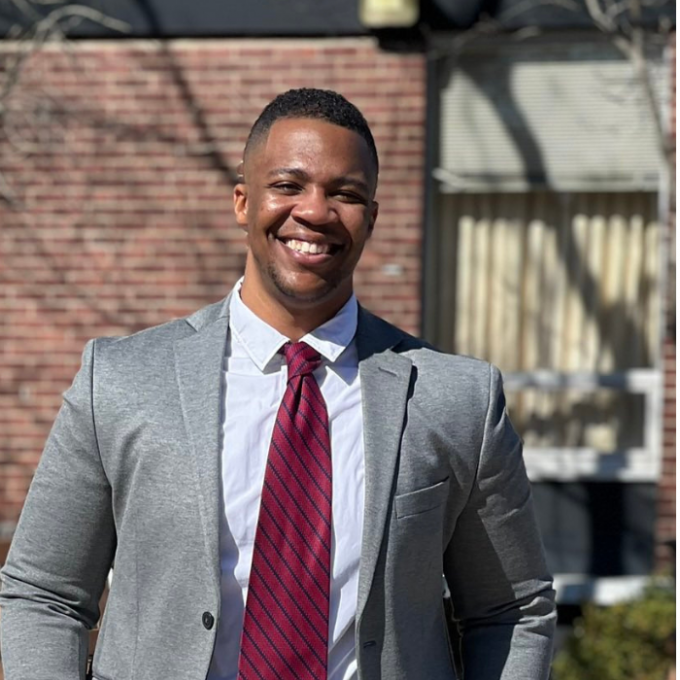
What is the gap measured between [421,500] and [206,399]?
41cm

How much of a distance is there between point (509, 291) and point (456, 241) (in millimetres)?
398

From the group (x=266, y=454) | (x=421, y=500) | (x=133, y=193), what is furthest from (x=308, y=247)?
(x=133, y=193)

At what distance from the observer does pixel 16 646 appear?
2.21 metres

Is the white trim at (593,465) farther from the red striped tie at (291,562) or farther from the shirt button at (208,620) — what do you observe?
the shirt button at (208,620)

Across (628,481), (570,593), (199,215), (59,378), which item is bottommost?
(570,593)

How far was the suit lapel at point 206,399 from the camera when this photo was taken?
214 cm

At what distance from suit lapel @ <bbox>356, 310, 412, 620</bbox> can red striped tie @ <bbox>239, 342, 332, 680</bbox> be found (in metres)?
0.07

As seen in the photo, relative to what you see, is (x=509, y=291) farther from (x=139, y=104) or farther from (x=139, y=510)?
(x=139, y=510)

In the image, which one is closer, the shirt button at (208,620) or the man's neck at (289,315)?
the shirt button at (208,620)

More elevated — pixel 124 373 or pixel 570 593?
pixel 124 373

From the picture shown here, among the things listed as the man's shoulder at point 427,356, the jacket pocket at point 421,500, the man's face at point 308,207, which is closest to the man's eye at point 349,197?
the man's face at point 308,207

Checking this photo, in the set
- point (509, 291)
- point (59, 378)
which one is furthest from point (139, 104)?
point (509, 291)

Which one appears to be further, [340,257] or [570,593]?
→ [570,593]

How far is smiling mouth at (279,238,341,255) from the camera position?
2264mm
